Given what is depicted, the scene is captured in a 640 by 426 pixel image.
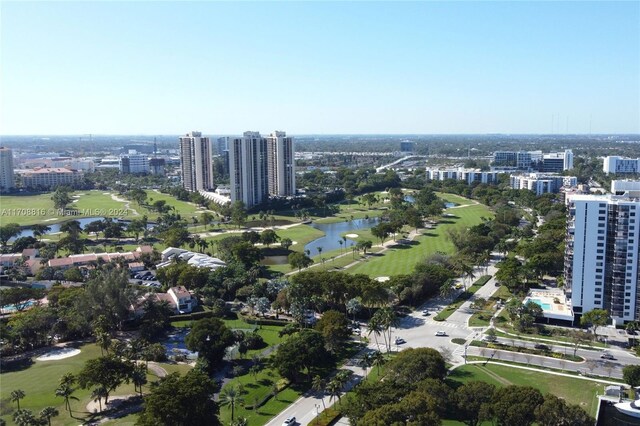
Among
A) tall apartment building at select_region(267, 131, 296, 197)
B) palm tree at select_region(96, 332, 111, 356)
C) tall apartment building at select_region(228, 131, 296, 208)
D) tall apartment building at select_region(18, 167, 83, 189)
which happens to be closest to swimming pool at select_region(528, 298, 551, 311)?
palm tree at select_region(96, 332, 111, 356)

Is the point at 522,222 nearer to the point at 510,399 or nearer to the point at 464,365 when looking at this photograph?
the point at 464,365

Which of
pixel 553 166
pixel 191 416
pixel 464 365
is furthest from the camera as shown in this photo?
pixel 553 166

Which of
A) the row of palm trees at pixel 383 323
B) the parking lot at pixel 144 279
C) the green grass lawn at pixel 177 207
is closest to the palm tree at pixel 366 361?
the row of palm trees at pixel 383 323

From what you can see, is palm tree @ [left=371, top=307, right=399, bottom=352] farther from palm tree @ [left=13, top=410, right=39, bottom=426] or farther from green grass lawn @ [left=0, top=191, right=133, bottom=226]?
green grass lawn @ [left=0, top=191, right=133, bottom=226]

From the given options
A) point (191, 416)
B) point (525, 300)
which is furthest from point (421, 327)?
point (191, 416)

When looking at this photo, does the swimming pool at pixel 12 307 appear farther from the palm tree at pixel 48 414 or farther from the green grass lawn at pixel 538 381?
A: the green grass lawn at pixel 538 381

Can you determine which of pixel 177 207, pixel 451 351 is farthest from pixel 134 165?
pixel 451 351

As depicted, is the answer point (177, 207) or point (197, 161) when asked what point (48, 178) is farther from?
point (177, 207)
